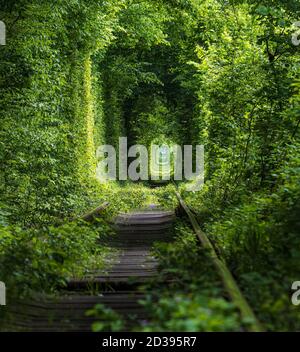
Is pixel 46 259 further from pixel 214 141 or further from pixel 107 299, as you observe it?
pixel 214 141

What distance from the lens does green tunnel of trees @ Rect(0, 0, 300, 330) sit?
231 inches

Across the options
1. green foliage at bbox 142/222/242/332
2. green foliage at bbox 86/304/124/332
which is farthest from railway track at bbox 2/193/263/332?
green foliage at bbox 86/304/124/332

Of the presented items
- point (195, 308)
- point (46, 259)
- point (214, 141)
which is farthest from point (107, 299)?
point (214, 141)

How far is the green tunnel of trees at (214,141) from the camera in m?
5.88

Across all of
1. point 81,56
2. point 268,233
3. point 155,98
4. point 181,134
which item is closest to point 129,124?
point 155,98

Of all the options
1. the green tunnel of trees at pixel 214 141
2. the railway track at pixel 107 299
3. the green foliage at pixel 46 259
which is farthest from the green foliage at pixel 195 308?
the green foliage at pixel 46 259

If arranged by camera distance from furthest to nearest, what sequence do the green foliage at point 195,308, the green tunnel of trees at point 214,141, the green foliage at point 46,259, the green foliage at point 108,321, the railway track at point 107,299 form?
the green tunnel of trees at point 214,141, the green foliage at point 46,259, the railway track at point 107,299, the green foliage at point 108,321, the green foliage at point 195,308

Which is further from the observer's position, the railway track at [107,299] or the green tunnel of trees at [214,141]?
the green tunnel of trees at [214,141]

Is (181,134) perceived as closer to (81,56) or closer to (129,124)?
(129,124)

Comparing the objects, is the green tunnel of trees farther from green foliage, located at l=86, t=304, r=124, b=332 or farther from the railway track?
green foliage, located at l=86, t=304, r=124, b=332

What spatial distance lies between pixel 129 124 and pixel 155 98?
2689 millimetres

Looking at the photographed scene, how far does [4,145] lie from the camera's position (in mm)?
10562

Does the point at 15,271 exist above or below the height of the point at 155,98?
below

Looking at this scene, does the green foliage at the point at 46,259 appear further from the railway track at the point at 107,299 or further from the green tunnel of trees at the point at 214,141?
the railway track at the point at 107,299
